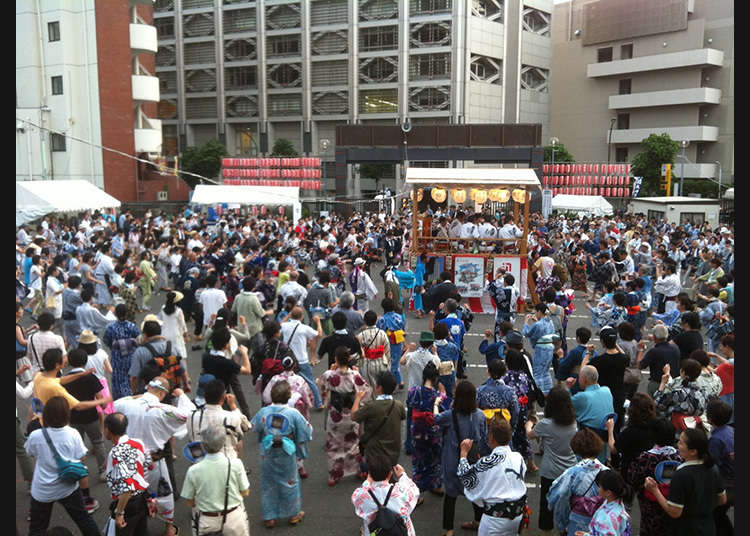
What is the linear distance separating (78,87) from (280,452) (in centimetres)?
3385

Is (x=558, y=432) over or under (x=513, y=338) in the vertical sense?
under

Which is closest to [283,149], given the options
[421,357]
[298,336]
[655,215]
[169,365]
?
[655,215]

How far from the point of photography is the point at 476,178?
15414mm

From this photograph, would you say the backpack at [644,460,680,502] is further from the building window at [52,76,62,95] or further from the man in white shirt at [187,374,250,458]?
the building window at [52,76,62,95]

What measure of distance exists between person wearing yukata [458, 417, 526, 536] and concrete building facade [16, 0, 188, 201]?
3209cm

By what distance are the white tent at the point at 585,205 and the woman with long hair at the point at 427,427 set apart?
27568 millimetres

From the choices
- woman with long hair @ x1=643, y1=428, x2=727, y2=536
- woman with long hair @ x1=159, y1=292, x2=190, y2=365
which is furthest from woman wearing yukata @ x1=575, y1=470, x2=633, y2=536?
woman with long hair @ x1=159, y1=292, x2=190, y2=365

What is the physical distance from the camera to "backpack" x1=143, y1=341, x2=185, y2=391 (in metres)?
6.60

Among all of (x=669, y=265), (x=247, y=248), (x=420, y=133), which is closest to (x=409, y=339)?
(x=669, y=265)

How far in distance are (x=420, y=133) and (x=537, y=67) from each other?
93.8 ft

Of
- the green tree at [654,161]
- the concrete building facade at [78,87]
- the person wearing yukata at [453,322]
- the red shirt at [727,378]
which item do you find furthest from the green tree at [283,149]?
the red shirt at [727,378]

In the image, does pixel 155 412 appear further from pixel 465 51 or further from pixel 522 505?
pixel 465 51

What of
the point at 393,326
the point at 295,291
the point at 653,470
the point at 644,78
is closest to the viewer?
the point at 653,470

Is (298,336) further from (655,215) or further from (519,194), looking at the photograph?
(655,215)
